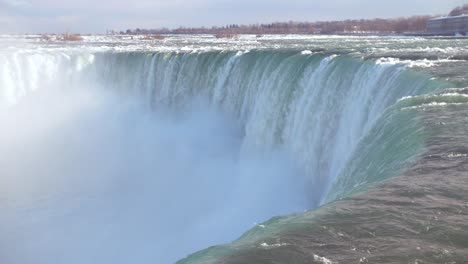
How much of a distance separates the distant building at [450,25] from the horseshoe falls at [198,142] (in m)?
26.4

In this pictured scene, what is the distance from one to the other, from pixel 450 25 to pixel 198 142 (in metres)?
33.3

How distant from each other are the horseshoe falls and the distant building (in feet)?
86.7

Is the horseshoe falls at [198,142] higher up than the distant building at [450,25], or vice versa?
the distant building at [450,25]

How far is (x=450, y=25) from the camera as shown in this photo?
47156mm

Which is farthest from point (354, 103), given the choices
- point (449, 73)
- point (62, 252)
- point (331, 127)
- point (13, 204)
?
point (13, 204)

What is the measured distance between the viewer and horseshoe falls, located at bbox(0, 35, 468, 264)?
904 centimetres

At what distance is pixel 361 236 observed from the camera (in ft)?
16.2

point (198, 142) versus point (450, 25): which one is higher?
point (450, 25)

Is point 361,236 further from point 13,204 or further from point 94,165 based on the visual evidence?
point 94,165

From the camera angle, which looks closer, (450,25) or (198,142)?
(198,142)

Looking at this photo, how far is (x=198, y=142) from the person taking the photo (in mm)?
21141

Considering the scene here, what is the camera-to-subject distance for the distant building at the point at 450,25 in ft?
147

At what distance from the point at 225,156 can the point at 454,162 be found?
1327 cm

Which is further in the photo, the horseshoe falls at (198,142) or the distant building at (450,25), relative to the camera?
the distant building at (450,25)
